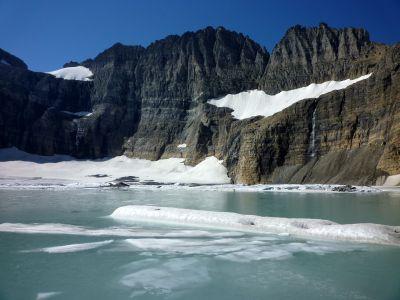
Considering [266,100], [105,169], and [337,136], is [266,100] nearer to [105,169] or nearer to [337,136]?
[337,136]

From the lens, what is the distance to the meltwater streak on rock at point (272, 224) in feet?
60.1

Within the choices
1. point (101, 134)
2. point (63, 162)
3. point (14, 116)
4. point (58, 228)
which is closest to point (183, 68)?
point (101, 134)

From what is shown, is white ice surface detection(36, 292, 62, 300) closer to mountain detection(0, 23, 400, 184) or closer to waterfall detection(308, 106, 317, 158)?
mountain detection(0, 23, 400, 184)

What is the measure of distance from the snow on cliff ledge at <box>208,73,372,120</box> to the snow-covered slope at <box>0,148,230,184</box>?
18397 millimetres

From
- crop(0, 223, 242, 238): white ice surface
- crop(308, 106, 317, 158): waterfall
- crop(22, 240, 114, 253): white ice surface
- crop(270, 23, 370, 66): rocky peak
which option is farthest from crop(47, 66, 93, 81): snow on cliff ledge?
crop(22, 240, 114, 253): white ice surface

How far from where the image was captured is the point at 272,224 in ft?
72.4

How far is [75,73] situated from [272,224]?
156186 mm

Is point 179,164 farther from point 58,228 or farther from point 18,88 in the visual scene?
point 58,228

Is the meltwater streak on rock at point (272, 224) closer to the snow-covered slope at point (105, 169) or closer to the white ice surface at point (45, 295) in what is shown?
the white ice surface at point (45, 295)

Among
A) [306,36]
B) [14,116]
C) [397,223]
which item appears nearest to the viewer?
[397,223]

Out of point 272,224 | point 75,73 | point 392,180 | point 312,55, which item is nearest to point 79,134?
point 75,73

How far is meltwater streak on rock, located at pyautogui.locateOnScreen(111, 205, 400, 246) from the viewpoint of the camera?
18.3 metres

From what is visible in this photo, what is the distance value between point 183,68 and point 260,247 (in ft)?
411

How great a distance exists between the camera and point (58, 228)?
2280 cm
